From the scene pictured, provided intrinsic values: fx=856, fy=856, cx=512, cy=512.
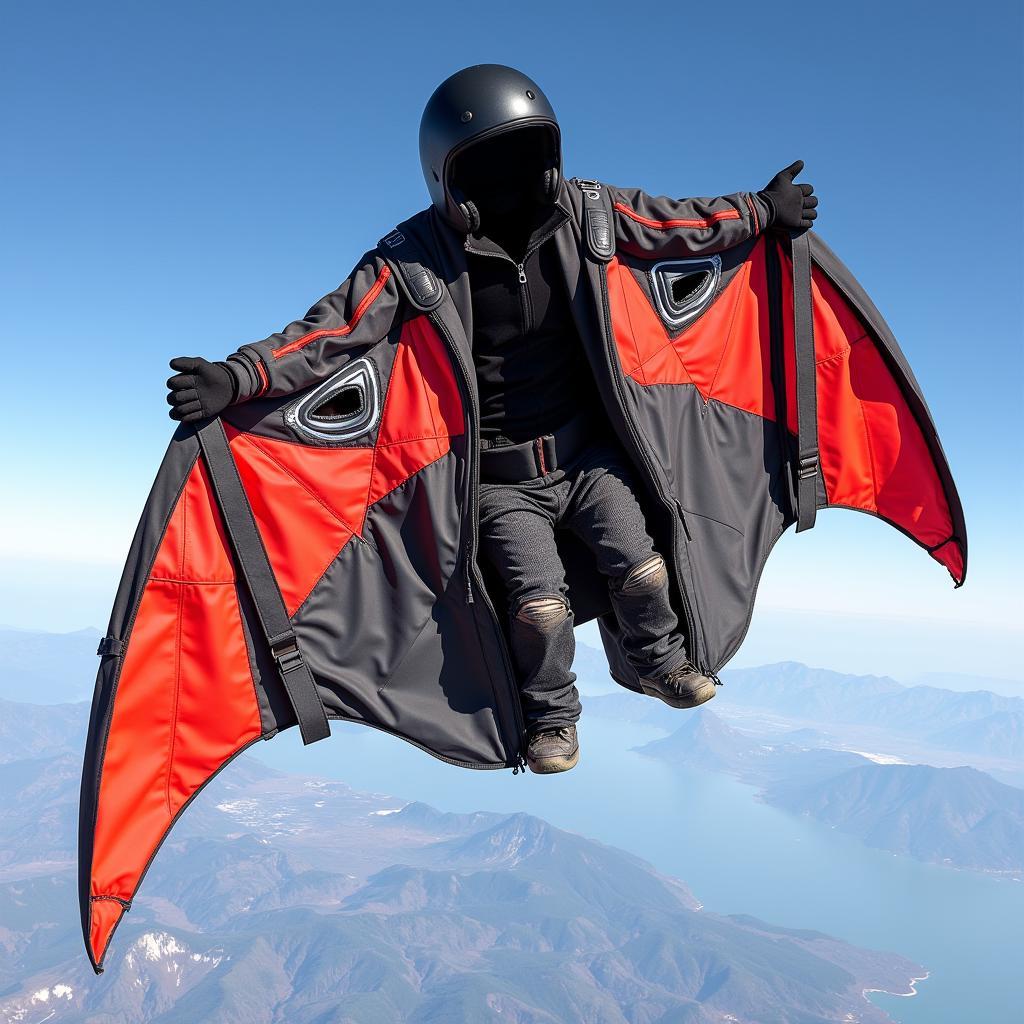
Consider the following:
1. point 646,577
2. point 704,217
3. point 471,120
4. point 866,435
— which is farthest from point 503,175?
point 866,435

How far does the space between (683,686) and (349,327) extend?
2326mm

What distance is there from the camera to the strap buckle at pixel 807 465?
505 centimetres

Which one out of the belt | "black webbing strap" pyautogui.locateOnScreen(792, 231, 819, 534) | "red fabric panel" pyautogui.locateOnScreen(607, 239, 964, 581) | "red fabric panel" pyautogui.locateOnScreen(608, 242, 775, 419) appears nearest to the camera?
the belt

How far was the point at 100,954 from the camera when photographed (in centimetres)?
359

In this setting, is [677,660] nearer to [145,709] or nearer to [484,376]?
[484,376]

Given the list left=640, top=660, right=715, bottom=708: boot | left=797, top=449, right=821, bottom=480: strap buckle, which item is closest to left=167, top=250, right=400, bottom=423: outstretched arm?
left=640, top=660, right=715, bottom=708: boot

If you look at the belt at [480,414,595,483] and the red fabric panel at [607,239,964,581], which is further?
the red fabric panel at [607,239,964,581]

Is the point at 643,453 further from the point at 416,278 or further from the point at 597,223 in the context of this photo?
the point at 416,278

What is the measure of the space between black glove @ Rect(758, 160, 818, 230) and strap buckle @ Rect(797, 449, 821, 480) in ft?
4.24

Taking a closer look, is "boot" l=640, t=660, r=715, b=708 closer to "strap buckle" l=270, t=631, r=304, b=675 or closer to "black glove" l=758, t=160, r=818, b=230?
"strap buckle" l=270, t=631, r=304, b=675

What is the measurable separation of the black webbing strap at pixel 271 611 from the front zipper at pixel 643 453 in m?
1.87

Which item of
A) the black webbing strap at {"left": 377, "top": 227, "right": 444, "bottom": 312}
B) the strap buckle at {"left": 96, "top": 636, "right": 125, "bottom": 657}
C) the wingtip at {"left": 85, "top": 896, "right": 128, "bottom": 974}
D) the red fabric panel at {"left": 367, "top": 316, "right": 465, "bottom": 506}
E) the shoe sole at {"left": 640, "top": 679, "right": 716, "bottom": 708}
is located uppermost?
the black webbing strap at {"left": 377, "top": 227, "right": 444, "bottom": 312}

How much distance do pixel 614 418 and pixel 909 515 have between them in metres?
2.27

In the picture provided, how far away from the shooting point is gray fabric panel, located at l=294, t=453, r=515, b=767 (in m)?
4.20
